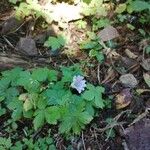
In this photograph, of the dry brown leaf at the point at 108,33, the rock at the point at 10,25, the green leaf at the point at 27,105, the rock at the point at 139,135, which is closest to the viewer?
the rock at the point at 139,135

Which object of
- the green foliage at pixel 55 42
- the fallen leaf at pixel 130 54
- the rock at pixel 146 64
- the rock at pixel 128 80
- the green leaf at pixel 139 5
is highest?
the green leaf at pixel 139 5

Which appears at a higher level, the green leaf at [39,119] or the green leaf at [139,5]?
the green leaf at [139,5]

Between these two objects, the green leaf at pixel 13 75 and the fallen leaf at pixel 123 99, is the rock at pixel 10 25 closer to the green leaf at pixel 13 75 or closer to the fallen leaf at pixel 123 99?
the green leaf at pixel 13 75

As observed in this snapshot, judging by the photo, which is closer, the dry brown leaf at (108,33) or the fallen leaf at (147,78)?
the fallen leaf at (147,78)

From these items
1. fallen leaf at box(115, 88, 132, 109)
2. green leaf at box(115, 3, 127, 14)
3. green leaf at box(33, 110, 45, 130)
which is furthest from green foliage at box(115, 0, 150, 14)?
green leaf at box(33, 110, 45, 130)

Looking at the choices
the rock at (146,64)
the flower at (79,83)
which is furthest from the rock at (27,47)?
the rock at (146,64)

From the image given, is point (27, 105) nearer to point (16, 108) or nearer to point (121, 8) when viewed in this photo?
point (16, 108)
